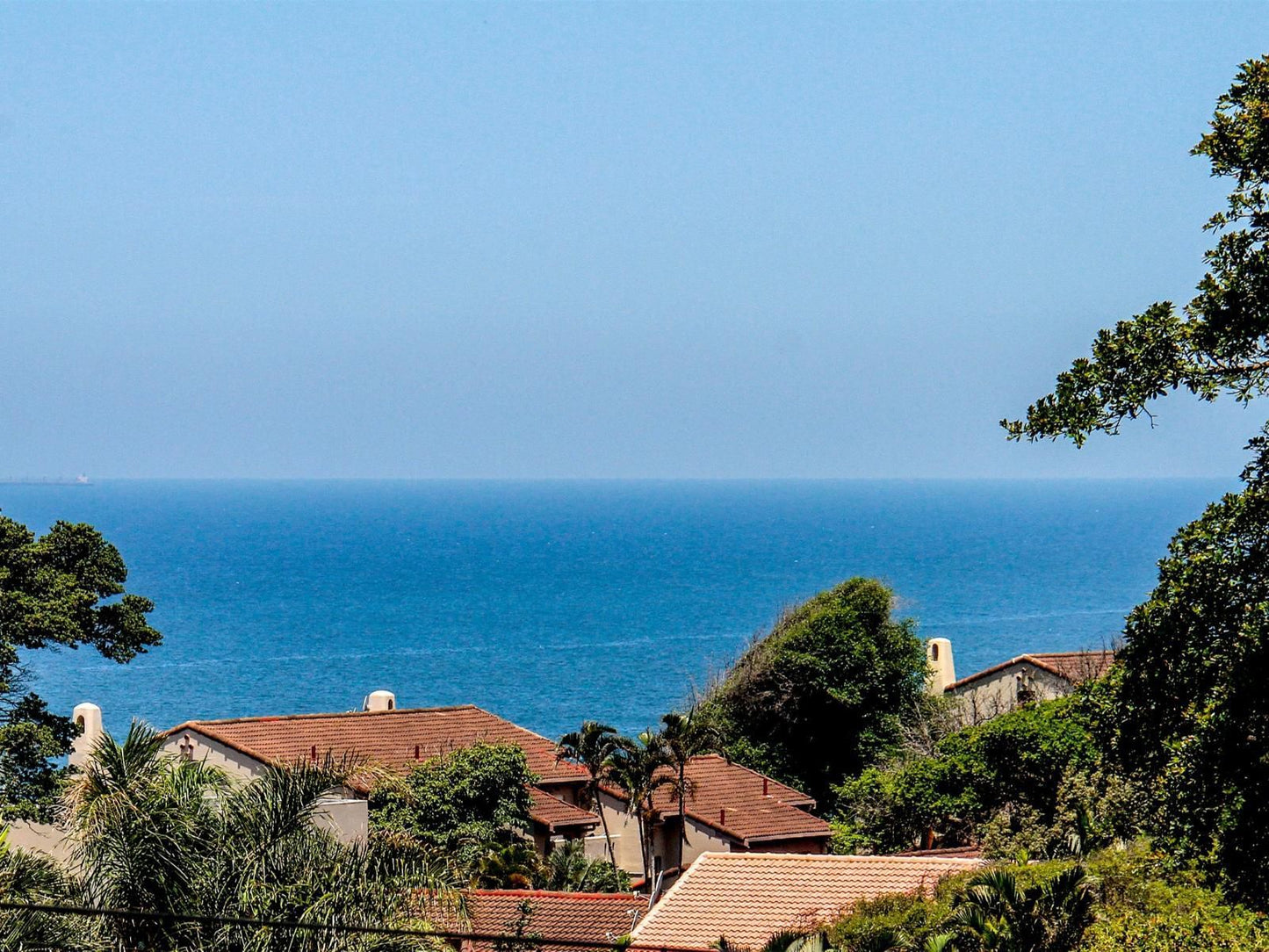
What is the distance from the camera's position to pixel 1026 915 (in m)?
15.3

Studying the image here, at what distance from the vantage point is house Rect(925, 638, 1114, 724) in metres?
44.2

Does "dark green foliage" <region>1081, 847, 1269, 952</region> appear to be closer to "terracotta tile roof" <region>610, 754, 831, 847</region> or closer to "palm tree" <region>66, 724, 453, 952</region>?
"palm tree" <region>66, 724, 453, 952</region>

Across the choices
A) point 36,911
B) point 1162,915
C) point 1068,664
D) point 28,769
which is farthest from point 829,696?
point 36,911

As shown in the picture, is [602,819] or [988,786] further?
[602,819]

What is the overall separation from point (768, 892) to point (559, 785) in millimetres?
14901

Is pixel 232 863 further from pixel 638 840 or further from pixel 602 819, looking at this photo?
pixel 638 840

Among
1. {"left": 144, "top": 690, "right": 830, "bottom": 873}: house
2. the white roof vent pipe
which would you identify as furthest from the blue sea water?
the white roof vent pipe

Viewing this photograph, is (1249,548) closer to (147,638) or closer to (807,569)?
(147,638)

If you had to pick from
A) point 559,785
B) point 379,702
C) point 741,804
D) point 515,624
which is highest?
point 379,702

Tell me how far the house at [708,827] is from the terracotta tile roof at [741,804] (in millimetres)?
21

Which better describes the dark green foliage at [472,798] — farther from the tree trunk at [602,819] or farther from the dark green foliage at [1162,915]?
the dark green foliage at [1162,915]

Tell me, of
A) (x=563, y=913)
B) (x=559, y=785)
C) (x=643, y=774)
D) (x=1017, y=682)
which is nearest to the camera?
(x=563, y=913)

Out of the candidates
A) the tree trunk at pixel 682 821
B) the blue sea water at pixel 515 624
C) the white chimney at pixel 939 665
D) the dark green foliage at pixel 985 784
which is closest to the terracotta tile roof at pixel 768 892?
the dark green foliage at pixel 985 784

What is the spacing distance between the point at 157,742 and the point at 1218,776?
393 inches
